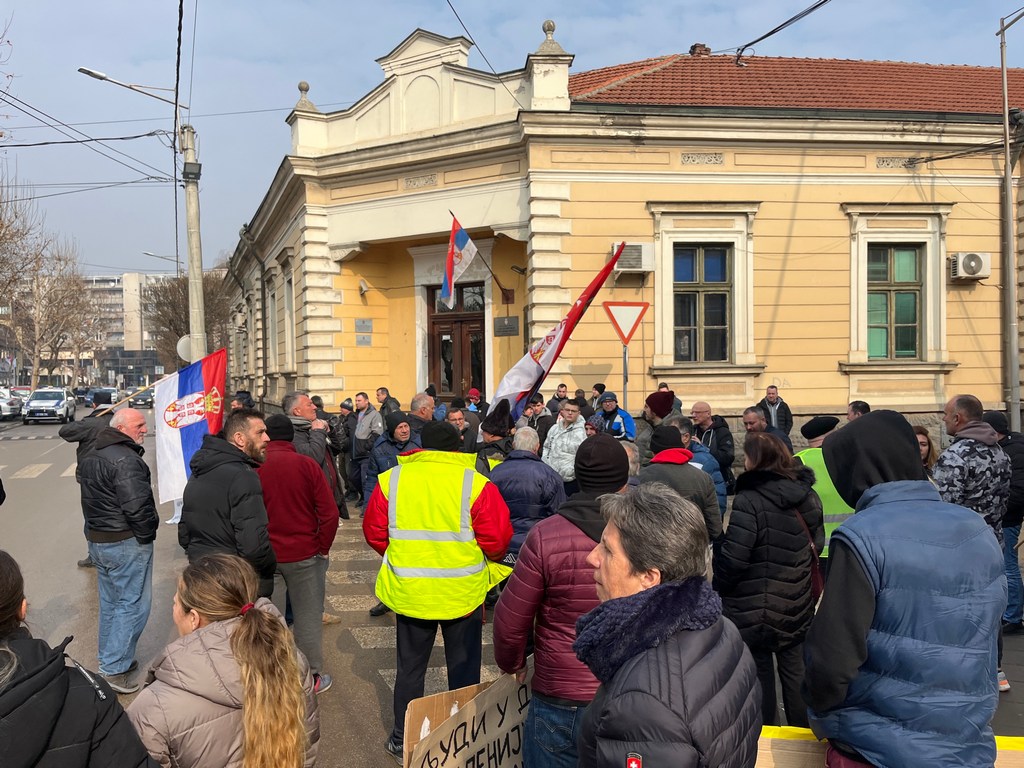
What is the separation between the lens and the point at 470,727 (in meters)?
2.85

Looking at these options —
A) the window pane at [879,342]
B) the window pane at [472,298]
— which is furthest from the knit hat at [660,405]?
the window pane at [472,298]

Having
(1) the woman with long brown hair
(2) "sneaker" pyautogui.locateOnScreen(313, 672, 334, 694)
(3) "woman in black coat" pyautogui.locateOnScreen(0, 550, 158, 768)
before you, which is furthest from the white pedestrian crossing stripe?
(3) "woman in black coat" pyautogui.locateOnScreen(0, 550, 158, 768)

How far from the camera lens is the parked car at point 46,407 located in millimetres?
37969

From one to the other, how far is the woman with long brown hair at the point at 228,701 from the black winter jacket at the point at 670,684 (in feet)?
3.09

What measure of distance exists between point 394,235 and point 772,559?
1220 centimetres

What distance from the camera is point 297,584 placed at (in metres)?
5.16

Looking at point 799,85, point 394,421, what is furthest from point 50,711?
point 799,85

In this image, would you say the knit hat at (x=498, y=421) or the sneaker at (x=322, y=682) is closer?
the sneaker at (x=322, y=682)

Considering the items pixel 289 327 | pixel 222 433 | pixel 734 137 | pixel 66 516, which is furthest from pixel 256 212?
pixel 222 433

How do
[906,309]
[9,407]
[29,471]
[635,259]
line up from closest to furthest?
[635,259], [906,309], [29,471], [9,407]

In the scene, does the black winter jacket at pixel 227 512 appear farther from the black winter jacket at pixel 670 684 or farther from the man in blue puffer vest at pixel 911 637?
the man in blue puffer vest at pixel 911 637

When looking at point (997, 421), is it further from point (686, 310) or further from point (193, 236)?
point (193, 236)

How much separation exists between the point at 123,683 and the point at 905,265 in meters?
13.8

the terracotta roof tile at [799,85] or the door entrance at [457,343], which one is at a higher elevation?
the terracotta roof tile at [799,85]
